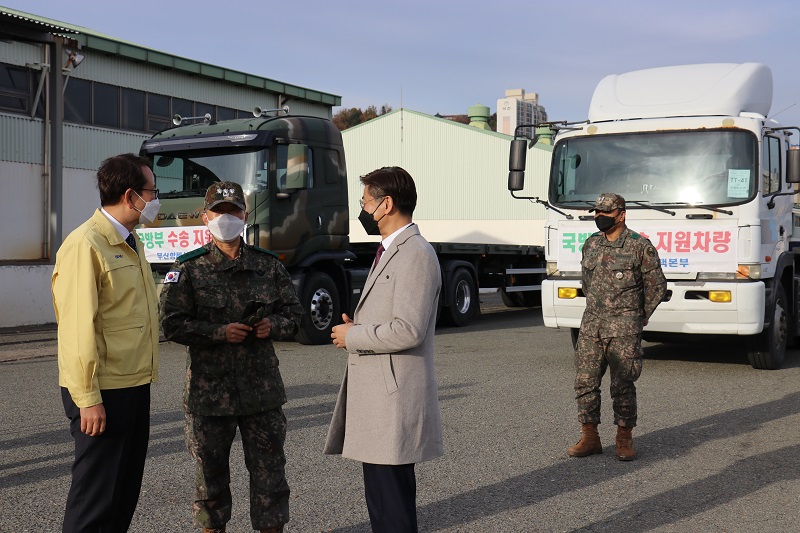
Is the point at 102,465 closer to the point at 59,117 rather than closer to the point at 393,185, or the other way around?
the point at 393,185

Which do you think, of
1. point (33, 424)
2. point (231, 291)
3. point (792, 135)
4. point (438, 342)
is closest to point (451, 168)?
point (438, 342)

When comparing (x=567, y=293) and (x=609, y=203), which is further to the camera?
(x=567, y=293)

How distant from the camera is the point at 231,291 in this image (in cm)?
409

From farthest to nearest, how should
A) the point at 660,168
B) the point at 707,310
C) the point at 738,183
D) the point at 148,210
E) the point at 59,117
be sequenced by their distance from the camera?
the point at 59,117
the point at 660,168
the point at 738,183
the point at 707,310
the point at 148,210

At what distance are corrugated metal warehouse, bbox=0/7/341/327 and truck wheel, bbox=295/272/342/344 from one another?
6710 millimetres

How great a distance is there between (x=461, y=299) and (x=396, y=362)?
12840mm

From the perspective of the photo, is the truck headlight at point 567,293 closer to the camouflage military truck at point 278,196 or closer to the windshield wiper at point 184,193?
the camouflage military truck at point 278,196

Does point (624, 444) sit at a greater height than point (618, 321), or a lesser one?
lesser

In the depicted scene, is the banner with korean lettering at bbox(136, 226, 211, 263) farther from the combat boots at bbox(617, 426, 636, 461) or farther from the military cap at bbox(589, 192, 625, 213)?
the combat boots at bbox(617, 426, 636, 461)

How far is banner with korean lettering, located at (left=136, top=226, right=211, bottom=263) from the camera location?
476 inches

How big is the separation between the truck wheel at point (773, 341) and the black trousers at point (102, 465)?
8.27 meters

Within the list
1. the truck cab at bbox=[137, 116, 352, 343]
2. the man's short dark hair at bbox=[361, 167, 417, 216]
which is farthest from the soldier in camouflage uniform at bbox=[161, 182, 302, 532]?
the truck cab at bbox=[137, 116, 352, 343]

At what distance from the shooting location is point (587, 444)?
21.1ft

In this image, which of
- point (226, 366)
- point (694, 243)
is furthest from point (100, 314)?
point (694, 243)
